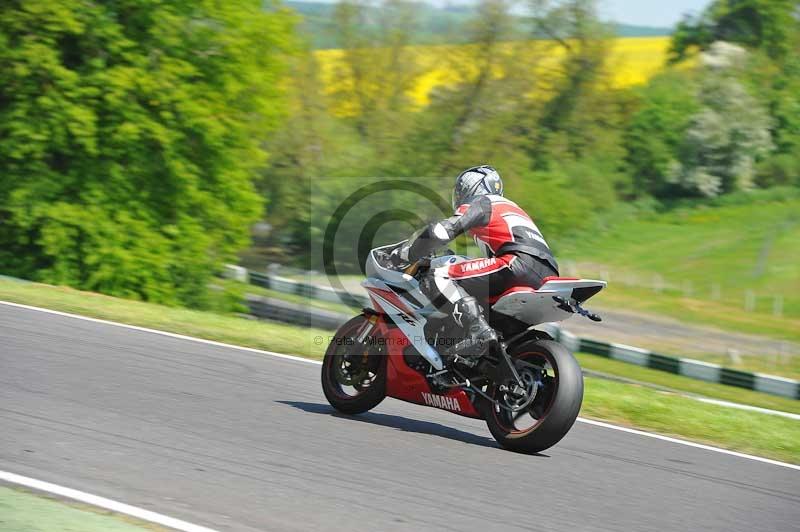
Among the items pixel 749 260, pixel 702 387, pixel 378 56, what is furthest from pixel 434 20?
pixel 702 387

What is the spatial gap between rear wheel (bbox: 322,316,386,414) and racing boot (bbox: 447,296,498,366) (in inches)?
29.0

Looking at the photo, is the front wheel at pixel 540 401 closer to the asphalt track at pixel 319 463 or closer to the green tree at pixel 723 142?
the asphalt track at pixel 319 463

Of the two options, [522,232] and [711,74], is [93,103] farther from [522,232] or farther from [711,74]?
[711,74]

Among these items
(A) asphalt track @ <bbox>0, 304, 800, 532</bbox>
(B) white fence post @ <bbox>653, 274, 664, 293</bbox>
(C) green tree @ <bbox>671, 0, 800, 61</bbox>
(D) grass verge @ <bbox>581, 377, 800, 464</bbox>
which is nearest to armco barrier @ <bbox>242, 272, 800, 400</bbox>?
(D) grass verge @ <bbox>581, 377, 800, 464</bbox>

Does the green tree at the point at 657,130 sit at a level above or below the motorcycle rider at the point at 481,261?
below

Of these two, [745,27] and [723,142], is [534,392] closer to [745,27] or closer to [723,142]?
[723,142]

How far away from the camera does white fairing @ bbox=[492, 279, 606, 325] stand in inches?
239

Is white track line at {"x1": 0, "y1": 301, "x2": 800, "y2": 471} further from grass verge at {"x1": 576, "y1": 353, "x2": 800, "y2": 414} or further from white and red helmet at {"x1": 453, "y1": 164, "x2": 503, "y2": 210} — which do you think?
grass verge at {"x1": 576, "y1": 353, "x2": 800, "y2": 414}

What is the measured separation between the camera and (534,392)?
6.33 m

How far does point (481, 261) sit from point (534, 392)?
0.95m

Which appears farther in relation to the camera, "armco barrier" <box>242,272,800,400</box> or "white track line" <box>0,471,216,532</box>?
"armco barrier" <box>242,272,800,400</box>

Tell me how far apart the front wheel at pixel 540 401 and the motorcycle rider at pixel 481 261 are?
0.30m

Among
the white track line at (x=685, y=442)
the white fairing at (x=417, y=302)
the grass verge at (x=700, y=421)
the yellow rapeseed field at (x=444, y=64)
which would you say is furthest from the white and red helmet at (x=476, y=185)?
the yellow rapeseed field at (x=444, y=64)

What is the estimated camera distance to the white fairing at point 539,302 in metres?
6.06
